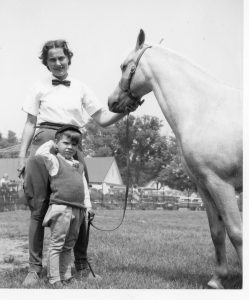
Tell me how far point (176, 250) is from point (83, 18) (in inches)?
121

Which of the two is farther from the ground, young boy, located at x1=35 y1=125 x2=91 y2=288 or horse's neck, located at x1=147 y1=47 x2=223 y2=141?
horse's neck, located at x1=147 y1=47 x2=223 y2=141

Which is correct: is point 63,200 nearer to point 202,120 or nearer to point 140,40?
point 202,120

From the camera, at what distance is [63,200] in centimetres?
323

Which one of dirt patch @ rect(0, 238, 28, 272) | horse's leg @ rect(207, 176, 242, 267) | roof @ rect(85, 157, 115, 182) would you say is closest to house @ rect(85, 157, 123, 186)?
roof @ rect(85, 157, 115, 182)

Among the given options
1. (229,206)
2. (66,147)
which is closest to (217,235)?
(229,206)

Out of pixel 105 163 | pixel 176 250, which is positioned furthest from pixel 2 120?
pixel 105 163

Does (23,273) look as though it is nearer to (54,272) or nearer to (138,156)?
(54,272)

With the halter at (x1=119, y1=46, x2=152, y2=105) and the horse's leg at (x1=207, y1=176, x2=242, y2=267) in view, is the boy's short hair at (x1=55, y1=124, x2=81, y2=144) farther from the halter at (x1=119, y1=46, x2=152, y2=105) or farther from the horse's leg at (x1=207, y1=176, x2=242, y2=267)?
the horse's leg at (x1=207, y1=176, x2=242, y2=267)

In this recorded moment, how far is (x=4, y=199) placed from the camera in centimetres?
1334

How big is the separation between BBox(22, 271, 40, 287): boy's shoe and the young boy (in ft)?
0.46

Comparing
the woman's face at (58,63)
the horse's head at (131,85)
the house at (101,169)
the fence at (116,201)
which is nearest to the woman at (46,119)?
the woman's face at (58,63)

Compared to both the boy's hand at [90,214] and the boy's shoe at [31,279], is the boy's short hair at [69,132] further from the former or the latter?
the boy's shoe at [31,279]

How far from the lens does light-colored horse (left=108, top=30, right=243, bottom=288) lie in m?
2.80

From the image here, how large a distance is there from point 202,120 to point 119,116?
1050mm
